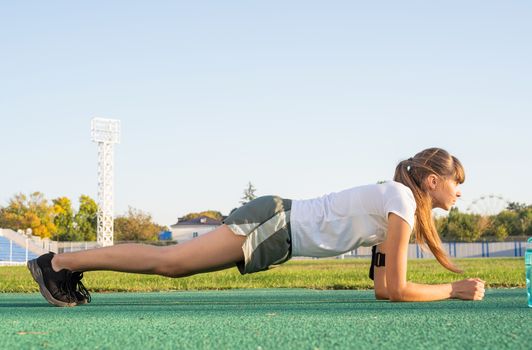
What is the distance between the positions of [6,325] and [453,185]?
2.44 metres

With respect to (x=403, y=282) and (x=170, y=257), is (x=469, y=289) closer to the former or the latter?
(x=403, y=282)

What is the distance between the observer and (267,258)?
392 cm

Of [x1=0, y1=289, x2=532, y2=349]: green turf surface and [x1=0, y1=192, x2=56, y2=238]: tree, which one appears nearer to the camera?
[x1=0, y1=289, x2=532, y2=349]: green turf surface

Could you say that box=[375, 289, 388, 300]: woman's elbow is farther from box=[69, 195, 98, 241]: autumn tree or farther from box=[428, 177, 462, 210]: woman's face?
box=[69, 195, 98, 241]: autumn tree

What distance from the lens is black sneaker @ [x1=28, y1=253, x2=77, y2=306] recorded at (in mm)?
4102

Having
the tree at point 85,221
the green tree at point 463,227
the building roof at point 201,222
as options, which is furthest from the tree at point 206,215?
the green tree at point 463,227

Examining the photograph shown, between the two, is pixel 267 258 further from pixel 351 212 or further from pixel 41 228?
pixel 41 228

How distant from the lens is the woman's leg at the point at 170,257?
3.94 metres

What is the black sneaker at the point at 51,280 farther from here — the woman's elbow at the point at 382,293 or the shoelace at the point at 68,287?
the woman's elbow at the point at 382,293

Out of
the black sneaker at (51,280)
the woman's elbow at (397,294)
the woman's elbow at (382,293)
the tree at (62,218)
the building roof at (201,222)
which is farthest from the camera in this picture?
the building roof at (201,222)

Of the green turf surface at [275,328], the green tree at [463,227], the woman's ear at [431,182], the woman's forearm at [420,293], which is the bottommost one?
the green turf surface at [275,328]

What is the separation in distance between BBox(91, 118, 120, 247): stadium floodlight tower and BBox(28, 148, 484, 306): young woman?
235 ft

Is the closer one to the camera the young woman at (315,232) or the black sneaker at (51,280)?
the young woman at (315,232)

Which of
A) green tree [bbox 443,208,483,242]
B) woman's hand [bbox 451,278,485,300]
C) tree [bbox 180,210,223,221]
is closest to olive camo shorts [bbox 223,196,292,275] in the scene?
woman's hand [bbox 451,278,485,300]
